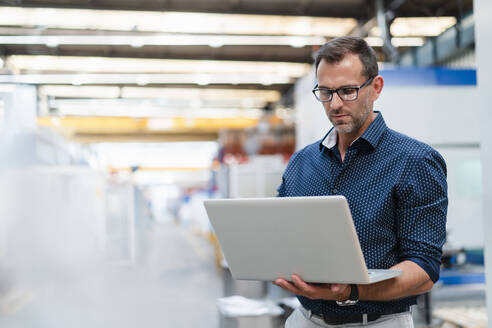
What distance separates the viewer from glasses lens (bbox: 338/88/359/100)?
139 cm

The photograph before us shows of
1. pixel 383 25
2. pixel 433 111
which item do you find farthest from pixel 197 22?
pixel 433 111

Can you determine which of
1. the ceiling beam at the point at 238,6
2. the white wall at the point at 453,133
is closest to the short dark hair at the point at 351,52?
the white wall at the point at 453,133

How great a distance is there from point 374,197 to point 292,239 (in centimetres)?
28

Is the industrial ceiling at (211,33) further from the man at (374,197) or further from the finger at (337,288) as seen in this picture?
the finger at (337,288)

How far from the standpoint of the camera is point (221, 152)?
11.8m

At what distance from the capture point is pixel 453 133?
5.41m

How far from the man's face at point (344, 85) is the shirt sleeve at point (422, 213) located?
0.61 feet

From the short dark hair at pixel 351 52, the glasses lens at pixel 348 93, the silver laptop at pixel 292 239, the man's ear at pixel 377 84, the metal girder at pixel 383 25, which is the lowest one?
the silver laptop at pixel 292 239

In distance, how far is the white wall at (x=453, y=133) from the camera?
5.32 metres

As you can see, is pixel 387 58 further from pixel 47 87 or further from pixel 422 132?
pixel 47 87

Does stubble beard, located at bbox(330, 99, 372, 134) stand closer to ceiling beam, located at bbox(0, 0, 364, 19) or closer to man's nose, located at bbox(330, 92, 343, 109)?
man's nose, located at bbox(330, 92, 343, 109)

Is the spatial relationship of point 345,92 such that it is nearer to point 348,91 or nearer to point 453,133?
point 348,91

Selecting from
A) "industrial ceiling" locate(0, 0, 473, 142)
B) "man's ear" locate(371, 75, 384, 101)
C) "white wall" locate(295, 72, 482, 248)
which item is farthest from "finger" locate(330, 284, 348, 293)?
"white wall" locate(295, 72, 482, 248)

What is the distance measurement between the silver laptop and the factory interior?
59 cm
